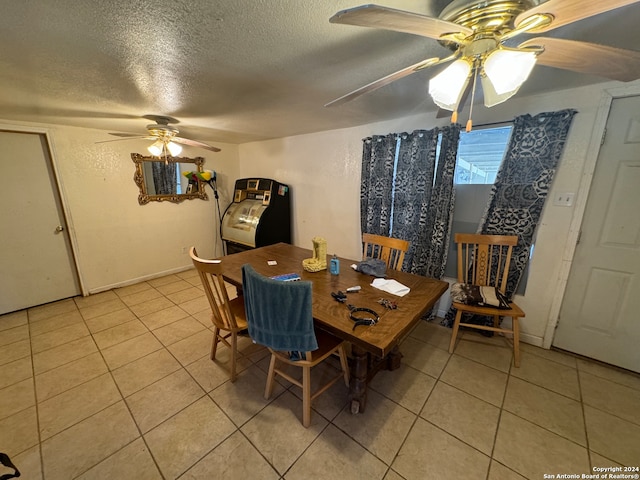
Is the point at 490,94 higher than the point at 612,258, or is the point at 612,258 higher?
the point at 490,94

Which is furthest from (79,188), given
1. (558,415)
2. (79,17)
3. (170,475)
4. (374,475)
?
(558,415)

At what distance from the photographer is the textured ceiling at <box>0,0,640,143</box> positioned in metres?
0.95

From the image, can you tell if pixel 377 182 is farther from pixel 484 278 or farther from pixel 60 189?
pixel 60 189

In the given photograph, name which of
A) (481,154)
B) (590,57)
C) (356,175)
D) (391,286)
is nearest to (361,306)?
(391,286)

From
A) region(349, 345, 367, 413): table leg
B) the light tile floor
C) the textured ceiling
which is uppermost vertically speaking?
the textured ceiling

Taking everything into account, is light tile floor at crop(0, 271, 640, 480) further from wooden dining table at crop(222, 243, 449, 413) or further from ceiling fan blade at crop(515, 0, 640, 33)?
ceiling fan blade at crop(515, 0, 640, 33)

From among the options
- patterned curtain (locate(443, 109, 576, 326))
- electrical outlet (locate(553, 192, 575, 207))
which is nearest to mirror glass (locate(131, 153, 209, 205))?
patterned curtain (locate(443, 109, 576, 326))

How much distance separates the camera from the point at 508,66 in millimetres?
858

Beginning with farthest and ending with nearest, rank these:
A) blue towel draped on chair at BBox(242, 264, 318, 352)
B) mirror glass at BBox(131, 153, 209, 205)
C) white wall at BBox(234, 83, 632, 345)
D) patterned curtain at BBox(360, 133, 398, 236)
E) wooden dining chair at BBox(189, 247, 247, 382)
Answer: mirror glass at BBox(131, 153, 209, 205) → patterned curtain at BBox(360, 133, 398, 236) → white wall at BBox(234, 83, 632, 345) → wooden dining chair at BBox(189, 247, 247, 382) → blue towel draped on chair at BBox(242, 264, 318, 352)

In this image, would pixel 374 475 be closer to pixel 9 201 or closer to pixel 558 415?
pixel 558 415

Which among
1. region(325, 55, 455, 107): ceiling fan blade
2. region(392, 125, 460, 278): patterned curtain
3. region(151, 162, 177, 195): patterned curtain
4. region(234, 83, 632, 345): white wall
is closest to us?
region(325, 55, 455, 107): ceiling fan blade

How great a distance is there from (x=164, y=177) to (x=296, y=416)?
3.66m

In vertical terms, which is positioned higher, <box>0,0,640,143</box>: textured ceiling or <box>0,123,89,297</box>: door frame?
<box>0,0,640,143</box>: textured ceiling

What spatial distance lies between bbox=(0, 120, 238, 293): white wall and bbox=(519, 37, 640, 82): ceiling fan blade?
13.6ft
